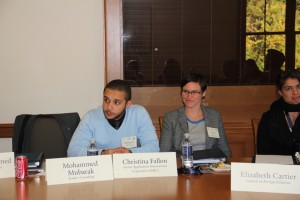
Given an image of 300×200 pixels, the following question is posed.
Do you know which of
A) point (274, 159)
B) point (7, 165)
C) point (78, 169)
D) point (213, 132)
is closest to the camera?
point (78, 169)

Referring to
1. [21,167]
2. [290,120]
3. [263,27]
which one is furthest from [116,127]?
[263,27]

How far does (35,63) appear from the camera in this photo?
4.03 meters

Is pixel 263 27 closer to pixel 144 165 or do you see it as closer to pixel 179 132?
pixel 179 132

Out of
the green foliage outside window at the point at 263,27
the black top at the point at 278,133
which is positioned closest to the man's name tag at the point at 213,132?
the black top at the point at 278,133

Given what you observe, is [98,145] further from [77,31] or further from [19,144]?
[77,31]

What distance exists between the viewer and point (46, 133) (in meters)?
3.12

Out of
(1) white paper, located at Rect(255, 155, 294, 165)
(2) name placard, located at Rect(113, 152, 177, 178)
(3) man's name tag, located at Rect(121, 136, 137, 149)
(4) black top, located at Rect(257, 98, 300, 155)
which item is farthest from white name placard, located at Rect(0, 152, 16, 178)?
(4) black top, located at Rect(257, 98, 300, 155)

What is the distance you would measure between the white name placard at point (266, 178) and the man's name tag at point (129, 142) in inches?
38.4

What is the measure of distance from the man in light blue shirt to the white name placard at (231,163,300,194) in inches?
33.7

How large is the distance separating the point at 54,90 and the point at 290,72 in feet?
7.04

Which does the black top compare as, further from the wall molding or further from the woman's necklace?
the wall molding

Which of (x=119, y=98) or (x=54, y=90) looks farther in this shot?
(x=54, y=90)

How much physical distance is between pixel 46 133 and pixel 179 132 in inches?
39.7

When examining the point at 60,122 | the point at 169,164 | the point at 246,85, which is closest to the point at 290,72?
the point at 246,85
